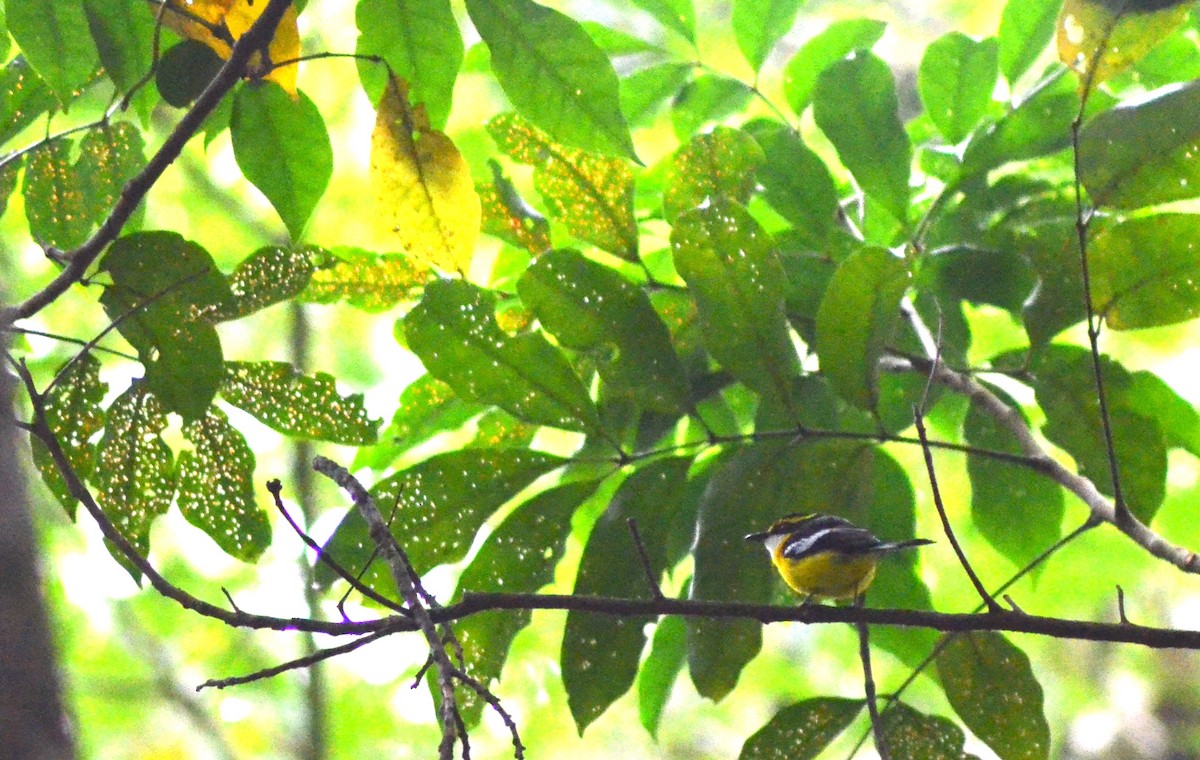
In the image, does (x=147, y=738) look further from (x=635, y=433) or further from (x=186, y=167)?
(x=635, y=433)

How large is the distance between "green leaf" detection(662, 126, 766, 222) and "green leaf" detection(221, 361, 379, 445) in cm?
54

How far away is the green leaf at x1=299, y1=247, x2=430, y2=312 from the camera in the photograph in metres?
1.67

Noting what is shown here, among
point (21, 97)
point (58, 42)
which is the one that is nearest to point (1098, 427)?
point (58, 42)

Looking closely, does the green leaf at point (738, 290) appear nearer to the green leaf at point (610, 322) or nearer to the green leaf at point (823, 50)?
the green leaf at point (610, 322)

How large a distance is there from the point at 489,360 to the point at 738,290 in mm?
336

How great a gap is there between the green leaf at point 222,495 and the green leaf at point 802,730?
0.69 metres

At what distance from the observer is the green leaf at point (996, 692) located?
146 cm

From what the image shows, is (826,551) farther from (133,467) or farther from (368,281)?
(133,467)

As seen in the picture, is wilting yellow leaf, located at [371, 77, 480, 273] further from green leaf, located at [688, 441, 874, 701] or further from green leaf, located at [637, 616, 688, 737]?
green leaf, located at [637, 616, 688, 737]

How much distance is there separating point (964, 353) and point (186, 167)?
4.45m

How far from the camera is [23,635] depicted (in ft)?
2.01

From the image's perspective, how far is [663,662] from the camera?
171 cm

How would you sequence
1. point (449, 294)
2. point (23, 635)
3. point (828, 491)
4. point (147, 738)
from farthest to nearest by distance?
1. point (147, 738)
2. point (828, 491)
3. point (449, 294)
4. point (23, 635)

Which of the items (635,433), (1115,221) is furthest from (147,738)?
(1115,221)
